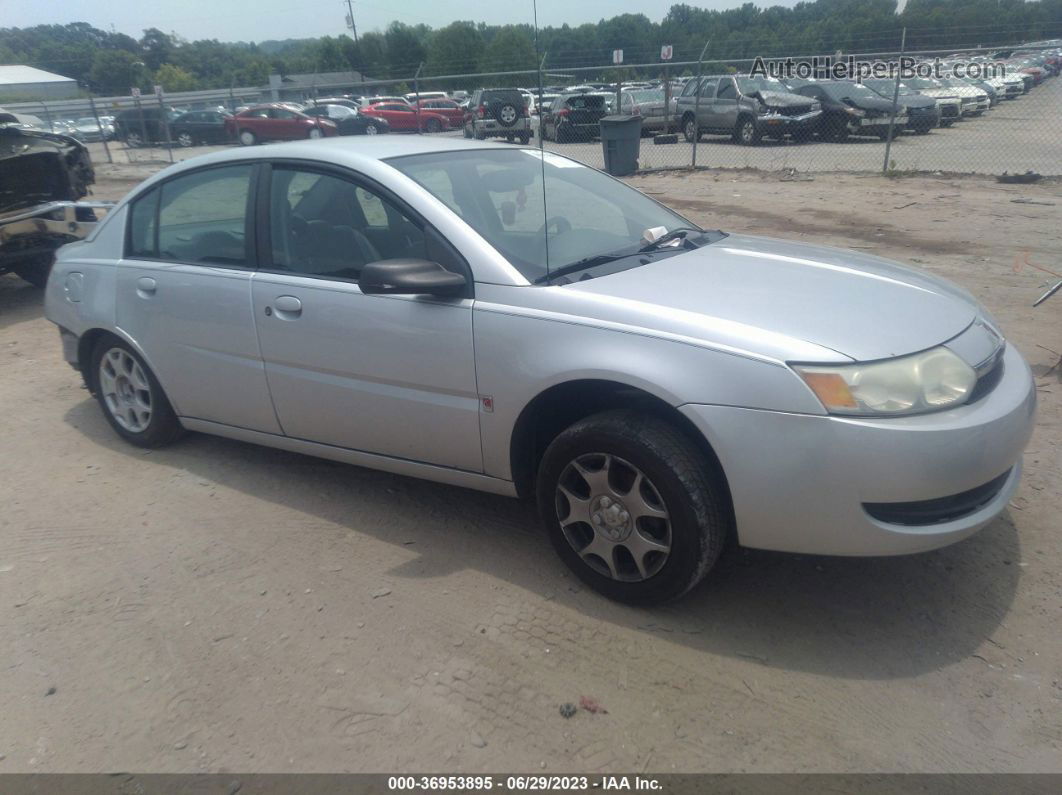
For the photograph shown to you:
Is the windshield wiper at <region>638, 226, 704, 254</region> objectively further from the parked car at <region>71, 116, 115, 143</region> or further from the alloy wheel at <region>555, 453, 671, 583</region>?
the parked car at <region>71, 116, 115, 143</region>

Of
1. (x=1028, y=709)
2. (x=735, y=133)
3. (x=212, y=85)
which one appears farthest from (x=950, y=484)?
(x=212, y=85)

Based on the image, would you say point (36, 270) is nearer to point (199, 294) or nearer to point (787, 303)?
point (199, 294)

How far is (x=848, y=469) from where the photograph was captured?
2.64 metres

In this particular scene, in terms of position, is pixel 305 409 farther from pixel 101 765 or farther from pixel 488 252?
pixel 101 765

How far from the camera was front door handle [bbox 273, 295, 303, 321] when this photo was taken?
373 centimetres

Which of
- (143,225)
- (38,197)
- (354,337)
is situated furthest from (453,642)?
(38,197)

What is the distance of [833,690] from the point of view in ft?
8.90

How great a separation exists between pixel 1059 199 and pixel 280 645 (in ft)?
39.1

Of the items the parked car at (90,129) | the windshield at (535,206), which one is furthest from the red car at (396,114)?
the windshield at (535,206)

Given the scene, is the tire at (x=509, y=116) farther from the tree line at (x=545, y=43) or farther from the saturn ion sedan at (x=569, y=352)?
the saturn ion sedan at (x=569, y=352)

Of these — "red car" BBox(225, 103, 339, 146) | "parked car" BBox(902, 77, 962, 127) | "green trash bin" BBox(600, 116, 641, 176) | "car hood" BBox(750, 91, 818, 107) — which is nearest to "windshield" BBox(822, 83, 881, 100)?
"car hood" BBox(750, 91, 818, 107)

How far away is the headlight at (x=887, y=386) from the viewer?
2654mm

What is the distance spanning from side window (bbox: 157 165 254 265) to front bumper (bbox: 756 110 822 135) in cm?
1666

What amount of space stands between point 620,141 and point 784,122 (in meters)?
5.59
